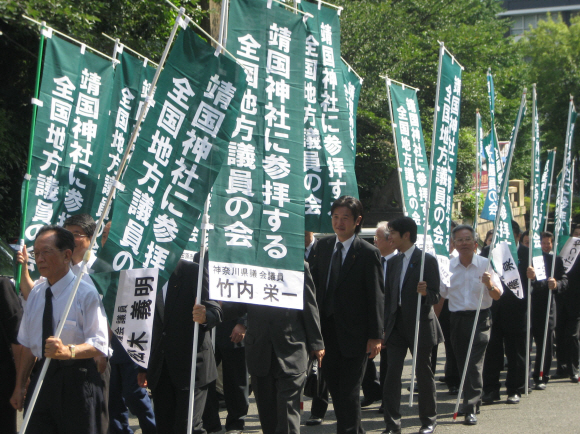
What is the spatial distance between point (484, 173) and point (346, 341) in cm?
1689

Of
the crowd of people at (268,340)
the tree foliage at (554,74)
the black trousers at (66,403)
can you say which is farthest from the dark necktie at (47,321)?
the tree foliage at (554,74)

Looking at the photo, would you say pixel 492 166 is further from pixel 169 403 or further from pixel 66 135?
pixel 169 403

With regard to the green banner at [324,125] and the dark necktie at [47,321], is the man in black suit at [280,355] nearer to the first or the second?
the dark necktie at [47,321]

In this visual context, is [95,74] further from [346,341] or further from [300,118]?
[346,341]

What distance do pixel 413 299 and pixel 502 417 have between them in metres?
1.76

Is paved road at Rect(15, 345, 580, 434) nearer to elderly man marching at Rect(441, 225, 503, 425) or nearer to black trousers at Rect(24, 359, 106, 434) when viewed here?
elderly man marching at Rect(441, 225, 503, 425)

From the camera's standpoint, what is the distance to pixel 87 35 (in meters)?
10.8

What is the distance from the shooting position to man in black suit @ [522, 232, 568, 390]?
9.04 meters

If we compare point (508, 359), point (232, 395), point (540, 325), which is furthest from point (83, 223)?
point (540, 325)

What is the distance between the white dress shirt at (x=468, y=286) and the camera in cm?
749

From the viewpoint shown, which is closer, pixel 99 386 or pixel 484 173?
pixel 99 386

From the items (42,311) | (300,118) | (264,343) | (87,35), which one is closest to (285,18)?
(300,118)

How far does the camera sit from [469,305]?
24.6ft

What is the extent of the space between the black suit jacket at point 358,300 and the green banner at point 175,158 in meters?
1.68
